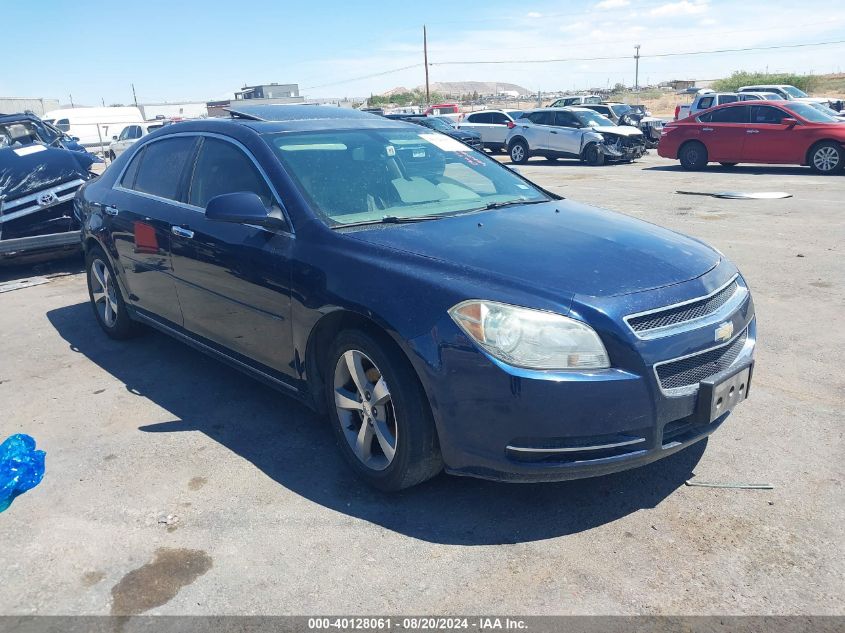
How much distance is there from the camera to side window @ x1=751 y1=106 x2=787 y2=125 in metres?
A: 16.0

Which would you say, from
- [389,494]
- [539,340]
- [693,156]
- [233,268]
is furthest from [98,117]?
[539,340]

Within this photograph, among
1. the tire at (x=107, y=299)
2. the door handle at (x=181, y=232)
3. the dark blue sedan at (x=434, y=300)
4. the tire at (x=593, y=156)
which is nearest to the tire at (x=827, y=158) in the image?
the tire at (x=593, y=156)

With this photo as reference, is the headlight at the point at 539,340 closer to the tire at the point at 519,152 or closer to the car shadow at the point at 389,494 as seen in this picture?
the car shadow at the point at 389,494

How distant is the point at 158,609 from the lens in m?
2.74

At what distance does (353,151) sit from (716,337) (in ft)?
7.32

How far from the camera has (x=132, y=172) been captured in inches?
215

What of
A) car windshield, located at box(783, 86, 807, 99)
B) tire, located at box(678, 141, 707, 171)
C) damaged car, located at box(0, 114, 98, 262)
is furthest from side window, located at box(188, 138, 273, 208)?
car windshield, located at box(783, 86, 807, 99)

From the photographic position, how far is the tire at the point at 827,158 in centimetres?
1524

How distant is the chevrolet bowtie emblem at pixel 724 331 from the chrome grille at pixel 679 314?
8cm

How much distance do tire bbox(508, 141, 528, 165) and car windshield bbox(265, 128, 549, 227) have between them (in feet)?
60.1

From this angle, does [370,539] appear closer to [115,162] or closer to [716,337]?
[716,337]

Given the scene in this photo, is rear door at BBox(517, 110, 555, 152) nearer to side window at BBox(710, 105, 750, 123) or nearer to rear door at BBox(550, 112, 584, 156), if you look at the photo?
rear door at BBox(550, 112, 584, 156)

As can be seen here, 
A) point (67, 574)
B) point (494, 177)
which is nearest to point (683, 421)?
point (494, 177)

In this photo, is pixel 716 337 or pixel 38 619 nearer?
pixel 38 619
